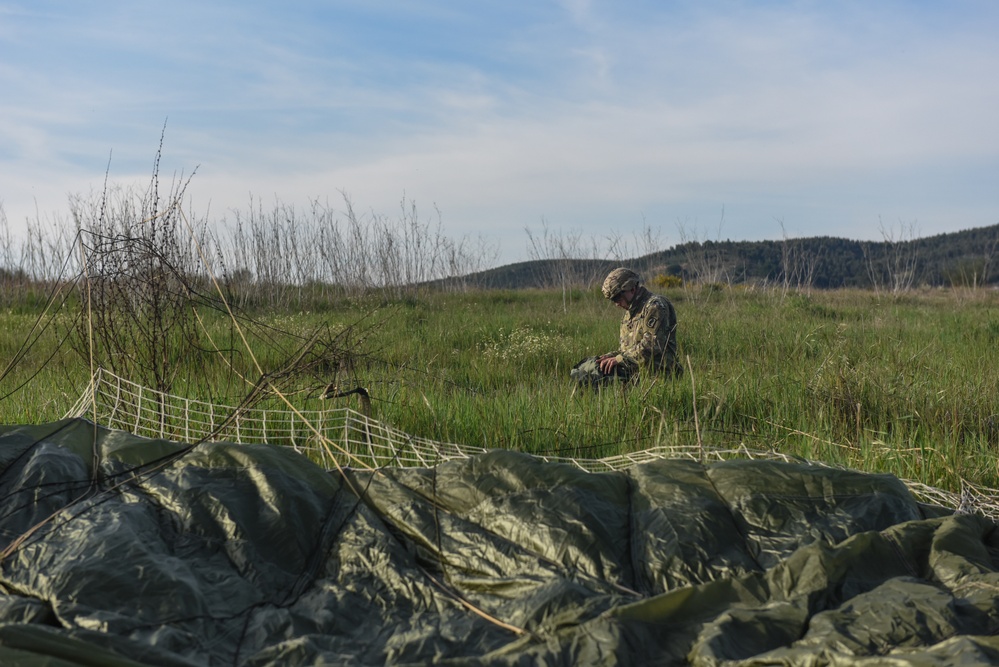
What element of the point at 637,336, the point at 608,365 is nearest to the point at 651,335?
the point at 637,336

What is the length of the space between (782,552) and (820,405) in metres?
2.88

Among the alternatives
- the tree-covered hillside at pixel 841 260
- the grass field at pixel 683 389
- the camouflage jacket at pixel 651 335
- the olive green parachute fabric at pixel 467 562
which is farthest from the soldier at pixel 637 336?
the tree-covered hillside at pixel 841 260

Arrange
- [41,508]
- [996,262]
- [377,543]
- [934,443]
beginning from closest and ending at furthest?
1. [377,543]
2. [41,508]
3. [934,443]
4. [996,262]

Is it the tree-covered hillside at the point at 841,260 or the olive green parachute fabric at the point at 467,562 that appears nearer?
the olive green parachute fabric at the point at 467,562

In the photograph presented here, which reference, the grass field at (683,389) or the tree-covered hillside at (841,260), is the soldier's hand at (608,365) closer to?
the grass field at (683,389)

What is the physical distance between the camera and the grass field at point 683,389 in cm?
461

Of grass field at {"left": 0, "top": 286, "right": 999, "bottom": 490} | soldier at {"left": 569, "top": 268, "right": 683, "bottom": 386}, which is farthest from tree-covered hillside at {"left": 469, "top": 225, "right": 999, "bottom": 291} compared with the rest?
soldier at {"left": 569, "top": 268, "right": 683, "bottom": 386}

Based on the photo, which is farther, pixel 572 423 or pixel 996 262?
pixel 996 262

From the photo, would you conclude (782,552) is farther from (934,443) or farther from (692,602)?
(934,443)

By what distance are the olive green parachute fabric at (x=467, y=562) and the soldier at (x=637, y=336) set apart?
3.16m

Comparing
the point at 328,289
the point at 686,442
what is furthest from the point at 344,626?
the point at 328,289

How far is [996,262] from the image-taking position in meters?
59.9

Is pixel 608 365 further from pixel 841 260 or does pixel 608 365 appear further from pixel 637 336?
pixel 841 260

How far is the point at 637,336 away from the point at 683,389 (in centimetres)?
88
